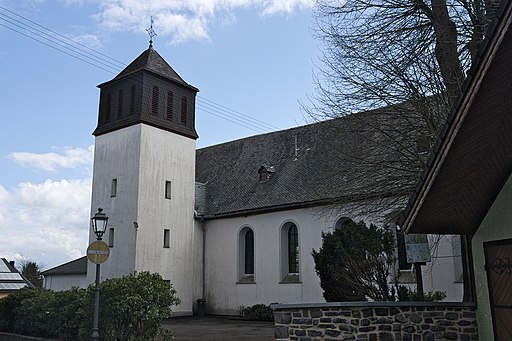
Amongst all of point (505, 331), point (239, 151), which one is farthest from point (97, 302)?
point (239, 151)

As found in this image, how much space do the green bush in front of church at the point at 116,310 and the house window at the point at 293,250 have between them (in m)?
11.8

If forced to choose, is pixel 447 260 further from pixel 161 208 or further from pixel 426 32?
pixel 161 208

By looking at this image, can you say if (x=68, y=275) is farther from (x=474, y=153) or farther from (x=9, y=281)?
(x=474, y=153)

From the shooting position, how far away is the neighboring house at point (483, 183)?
540 centimetres

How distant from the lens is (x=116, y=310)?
12.1 meters

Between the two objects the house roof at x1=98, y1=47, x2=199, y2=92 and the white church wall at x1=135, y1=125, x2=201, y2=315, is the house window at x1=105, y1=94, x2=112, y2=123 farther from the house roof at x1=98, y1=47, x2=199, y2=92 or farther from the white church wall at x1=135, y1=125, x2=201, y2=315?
the white church wall at x1=135, y1=125, x2=201, y2=315

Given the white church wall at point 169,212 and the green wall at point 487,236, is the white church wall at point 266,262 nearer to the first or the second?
the white church wall at point 169,212

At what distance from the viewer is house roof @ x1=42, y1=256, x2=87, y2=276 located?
29.2 m

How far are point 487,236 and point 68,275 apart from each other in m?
27.4

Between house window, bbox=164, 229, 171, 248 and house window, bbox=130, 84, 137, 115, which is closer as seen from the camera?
house window, bbox=164, 229, 171, 248

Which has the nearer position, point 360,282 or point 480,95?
point 480,95

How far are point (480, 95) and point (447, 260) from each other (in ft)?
46.2

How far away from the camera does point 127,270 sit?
24.0 meters

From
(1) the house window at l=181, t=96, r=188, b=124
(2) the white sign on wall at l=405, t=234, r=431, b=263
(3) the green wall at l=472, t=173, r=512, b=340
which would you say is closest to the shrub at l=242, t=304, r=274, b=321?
(1) the house window at l=181, t=96, r=188, b=124
